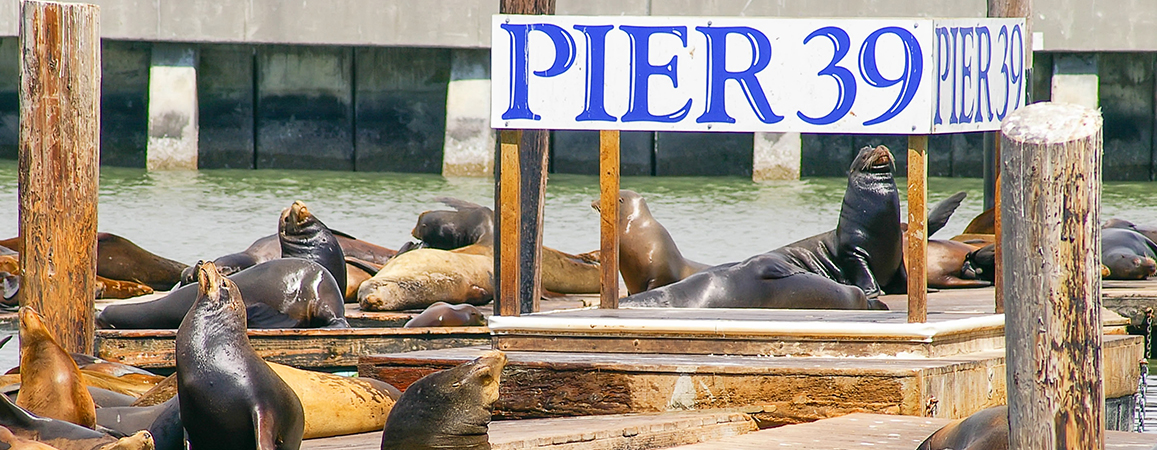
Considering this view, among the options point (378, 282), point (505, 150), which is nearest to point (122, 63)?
point (378, 282)

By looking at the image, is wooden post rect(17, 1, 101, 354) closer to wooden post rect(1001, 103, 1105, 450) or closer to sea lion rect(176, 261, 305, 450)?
sea lion rect(176, 261, 305, 450)

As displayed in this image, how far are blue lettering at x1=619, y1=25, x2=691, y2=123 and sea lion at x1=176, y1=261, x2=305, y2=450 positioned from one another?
5.21ft

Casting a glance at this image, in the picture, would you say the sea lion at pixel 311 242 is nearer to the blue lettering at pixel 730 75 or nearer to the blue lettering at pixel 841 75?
the blue lettering at pixel 730 75

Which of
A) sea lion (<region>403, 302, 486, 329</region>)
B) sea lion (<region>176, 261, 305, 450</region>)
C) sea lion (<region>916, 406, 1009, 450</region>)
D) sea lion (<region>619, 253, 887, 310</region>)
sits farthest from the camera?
sea lion (<region>403, 302, 486, 329</region>)

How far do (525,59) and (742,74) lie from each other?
2.43 ft

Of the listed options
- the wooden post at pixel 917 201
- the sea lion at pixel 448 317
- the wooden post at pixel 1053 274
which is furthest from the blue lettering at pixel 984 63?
Result: the sea lion at pixel 448 317

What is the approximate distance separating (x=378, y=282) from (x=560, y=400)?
161 inches

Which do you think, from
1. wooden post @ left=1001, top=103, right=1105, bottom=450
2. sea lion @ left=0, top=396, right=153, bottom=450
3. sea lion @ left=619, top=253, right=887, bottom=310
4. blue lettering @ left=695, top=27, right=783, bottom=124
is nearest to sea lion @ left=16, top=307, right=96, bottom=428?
sea lion @ left=0, top=396, right=153, bottom=450

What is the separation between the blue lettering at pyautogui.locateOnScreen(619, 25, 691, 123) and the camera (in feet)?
18.0

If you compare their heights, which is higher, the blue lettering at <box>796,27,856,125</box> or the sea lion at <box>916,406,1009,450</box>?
the blue lettering at <box>796,27,856,125</box>

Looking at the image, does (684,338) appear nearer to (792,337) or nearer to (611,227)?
(792,337)

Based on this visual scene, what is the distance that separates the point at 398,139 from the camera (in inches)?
910

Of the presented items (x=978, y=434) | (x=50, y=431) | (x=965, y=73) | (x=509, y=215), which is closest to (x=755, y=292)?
A: (x=509, y=215)

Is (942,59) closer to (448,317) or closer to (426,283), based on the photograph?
(448,317)
